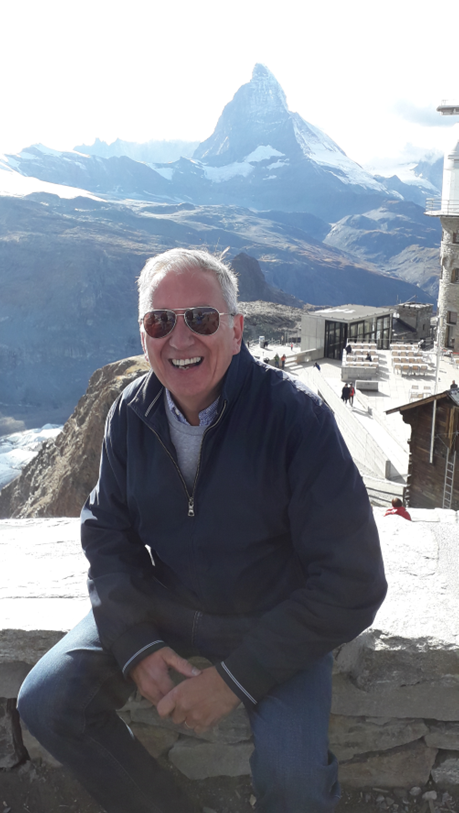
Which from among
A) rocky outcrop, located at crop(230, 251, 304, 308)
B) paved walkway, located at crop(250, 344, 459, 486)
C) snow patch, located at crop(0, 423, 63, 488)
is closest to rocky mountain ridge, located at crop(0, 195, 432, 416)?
rocky outcrop, located at crop(230, 251, 304, 308)

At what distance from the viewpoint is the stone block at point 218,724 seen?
238 centimetres

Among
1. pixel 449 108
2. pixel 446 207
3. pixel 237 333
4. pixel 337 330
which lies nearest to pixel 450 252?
pixel 446 207

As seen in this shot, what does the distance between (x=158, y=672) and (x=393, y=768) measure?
1.04 m

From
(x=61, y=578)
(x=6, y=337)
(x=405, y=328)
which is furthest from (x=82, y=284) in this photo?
(x=61, y=578)

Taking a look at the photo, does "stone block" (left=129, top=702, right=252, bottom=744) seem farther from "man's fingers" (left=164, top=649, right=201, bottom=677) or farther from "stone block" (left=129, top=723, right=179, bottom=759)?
"man's fingers" (left=164, top=649, right=201, bottom=677)

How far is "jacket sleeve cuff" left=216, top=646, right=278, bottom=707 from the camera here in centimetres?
202

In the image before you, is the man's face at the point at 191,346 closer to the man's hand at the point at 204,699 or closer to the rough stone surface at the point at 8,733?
the man's hand at the point at 204,699

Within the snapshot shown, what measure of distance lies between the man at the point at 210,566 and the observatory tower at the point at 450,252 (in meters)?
39.0

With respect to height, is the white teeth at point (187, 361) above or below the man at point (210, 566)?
above

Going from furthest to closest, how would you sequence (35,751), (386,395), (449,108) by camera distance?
(449,108) < (386,395) < (35,751)

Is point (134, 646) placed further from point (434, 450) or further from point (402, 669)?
point (434, 450)

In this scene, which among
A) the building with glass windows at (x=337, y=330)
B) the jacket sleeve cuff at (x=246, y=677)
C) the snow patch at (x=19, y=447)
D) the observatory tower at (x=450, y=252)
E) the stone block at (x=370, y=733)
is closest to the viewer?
the jacket sleeve cuff at (x=246, y=677)

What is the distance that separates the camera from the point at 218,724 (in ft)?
7.89

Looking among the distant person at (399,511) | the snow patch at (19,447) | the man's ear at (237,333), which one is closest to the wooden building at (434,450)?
the distant person at (399,511)
